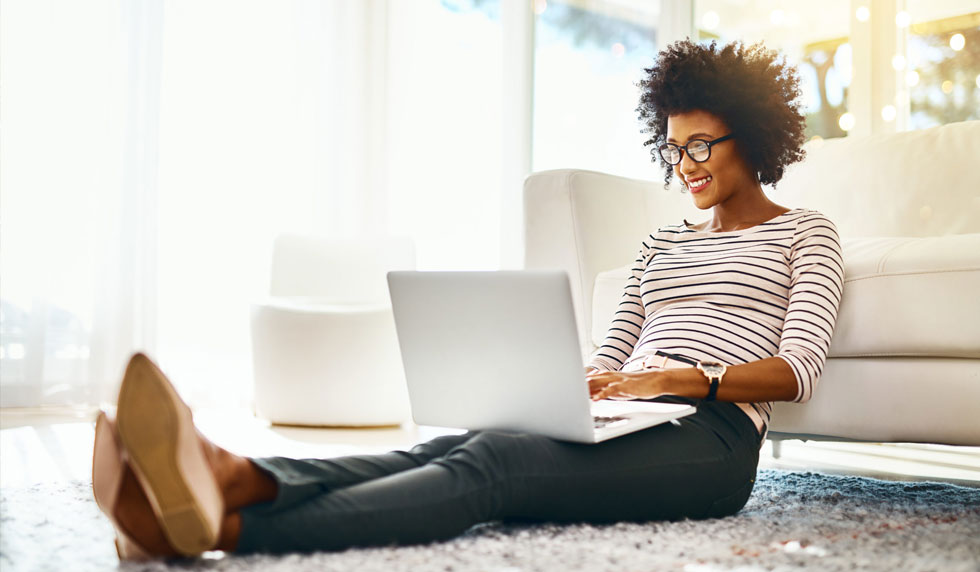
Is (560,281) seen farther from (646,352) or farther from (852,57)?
(852,57)

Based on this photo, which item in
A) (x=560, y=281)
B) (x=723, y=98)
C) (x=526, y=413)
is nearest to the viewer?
(x=560, y=281)

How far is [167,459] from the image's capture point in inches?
35.4

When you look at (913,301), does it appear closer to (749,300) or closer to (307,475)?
(749,300)

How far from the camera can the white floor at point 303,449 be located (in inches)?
85.0

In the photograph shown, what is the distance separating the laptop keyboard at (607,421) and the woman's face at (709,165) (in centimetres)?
54

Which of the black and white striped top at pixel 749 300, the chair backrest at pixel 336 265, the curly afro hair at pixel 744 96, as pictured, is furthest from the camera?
the chair backrest at pixel 336 265

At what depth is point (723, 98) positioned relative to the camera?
1.65 meters

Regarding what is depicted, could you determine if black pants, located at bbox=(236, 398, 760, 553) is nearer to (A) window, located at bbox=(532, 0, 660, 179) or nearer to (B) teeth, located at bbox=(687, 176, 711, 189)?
(B) teeth, located at bbox=(687, 176, 711, 189)

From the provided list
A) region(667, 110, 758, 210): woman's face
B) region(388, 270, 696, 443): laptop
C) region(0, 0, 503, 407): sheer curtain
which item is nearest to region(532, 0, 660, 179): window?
region(0, 0, 503, 407): sheer curtain

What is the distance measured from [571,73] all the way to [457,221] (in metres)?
0.93

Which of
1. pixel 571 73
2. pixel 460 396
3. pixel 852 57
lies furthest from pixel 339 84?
pixel 460 396

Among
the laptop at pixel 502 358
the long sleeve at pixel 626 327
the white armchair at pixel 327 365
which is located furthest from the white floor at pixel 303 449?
the laptop at pixel 502 358

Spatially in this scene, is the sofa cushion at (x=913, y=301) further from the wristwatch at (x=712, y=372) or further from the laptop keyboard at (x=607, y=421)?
the laptop keyboard at (x=607, y=421)

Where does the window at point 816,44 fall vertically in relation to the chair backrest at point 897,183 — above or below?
above
